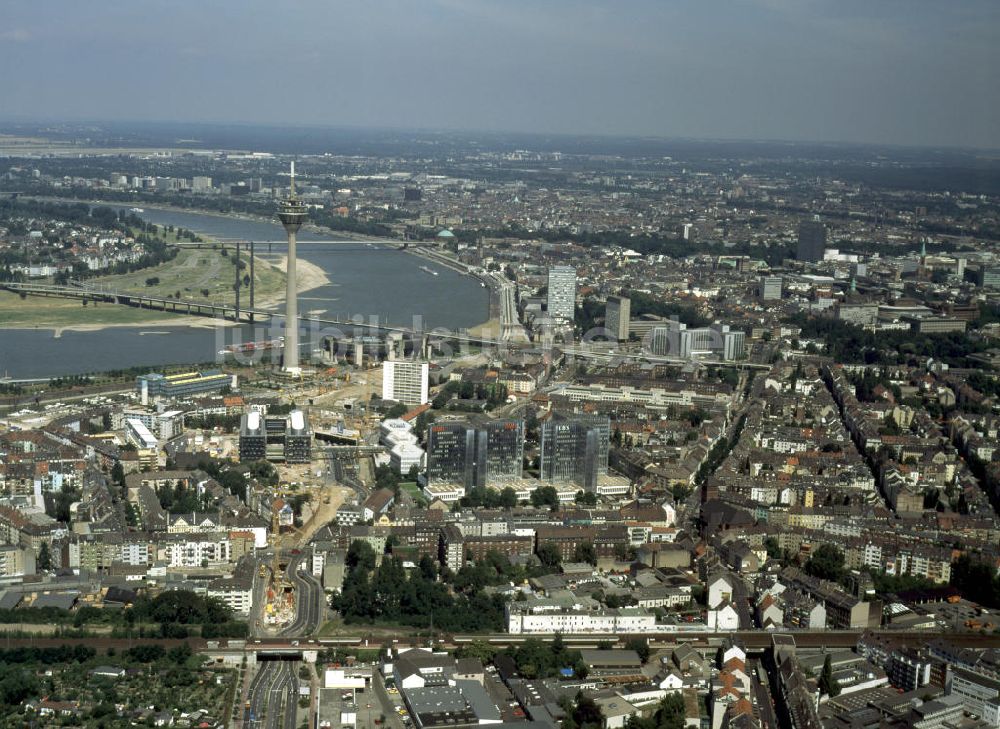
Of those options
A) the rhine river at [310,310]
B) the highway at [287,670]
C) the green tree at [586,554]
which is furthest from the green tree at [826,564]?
the rhine river at [310,310]

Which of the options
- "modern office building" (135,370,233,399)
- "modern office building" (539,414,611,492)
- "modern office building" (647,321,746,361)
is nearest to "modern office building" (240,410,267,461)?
"modern office building" (539,414,611,492)

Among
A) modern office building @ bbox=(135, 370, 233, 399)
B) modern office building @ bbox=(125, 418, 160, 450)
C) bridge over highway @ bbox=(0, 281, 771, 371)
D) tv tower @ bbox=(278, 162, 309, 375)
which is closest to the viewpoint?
modern office building @ bbox=(125, 418, 160, 450)

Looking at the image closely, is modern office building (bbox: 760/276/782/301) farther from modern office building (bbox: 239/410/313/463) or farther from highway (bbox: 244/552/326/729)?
highway (bbox: 244/552/326/729)

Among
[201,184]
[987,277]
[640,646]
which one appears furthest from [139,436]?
[201,184]

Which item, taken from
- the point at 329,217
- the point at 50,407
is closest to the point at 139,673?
the point at 50,407

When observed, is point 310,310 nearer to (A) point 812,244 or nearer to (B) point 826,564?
(A) point 812,244

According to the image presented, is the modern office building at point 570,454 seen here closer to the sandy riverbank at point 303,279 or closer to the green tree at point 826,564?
the green tree at point 826,564
